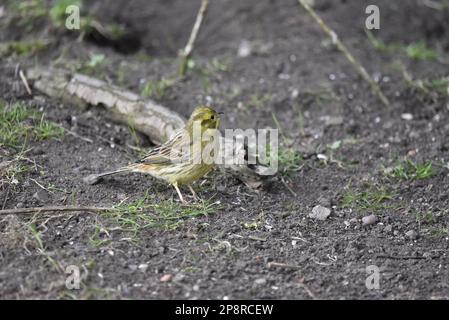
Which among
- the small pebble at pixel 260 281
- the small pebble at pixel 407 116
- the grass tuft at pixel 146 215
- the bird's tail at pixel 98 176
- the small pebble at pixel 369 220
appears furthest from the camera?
the small pebble at pixel 407 116

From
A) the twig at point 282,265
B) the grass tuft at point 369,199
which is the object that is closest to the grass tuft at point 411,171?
the grass tuft at point 369,199

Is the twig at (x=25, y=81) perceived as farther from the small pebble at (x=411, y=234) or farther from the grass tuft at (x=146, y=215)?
the small pebble at (x=411, y=234)

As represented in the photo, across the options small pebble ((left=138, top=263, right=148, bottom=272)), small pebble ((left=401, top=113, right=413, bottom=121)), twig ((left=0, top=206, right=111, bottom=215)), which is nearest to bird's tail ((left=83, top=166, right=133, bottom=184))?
twig ((left=0, top=206, right=111, bottom=215))

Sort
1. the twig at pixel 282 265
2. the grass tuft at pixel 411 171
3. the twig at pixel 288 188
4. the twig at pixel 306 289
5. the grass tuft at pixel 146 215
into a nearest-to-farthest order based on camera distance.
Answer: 1. the twig at pixel 306 289
2. the twig at pixel 282 265
3. the grass tuft at pixel 146 215
4. the twig at pixel 288 188
5. the grass tuft at pixel 411 171

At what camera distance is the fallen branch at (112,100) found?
277 inches

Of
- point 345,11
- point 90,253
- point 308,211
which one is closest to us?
point 90,253

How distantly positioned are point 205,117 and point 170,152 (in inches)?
18.0

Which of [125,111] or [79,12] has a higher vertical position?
[79,12]

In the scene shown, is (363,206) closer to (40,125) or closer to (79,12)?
(40,125)

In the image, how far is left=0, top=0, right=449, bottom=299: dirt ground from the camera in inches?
198

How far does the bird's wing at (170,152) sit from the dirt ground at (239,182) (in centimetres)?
28

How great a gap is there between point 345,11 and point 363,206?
458 cm

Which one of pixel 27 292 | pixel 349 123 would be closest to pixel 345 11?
pixel 349 123

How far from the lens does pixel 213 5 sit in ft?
33.9
